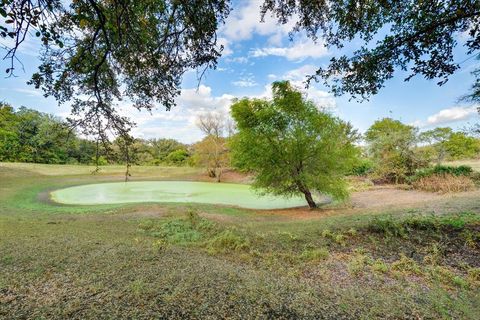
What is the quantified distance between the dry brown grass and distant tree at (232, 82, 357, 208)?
624cm

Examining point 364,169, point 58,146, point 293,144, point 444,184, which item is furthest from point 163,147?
point 58,146

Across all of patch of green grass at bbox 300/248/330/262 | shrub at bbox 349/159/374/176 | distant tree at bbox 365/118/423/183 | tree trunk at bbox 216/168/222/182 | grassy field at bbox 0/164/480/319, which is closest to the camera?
grassy field at bbox 0/164/480/319

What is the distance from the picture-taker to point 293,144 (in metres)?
11.1

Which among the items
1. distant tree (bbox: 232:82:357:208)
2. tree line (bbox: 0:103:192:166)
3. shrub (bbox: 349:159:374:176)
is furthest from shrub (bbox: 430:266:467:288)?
shrub (bbox: 349:159:374:176)

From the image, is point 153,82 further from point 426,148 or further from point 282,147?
point 426,148

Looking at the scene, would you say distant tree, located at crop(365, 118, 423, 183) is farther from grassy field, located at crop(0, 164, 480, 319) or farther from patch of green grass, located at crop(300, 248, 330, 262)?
patch of green grass, located at crop(300, 248, 330, 262)

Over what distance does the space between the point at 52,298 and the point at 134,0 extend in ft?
11.2

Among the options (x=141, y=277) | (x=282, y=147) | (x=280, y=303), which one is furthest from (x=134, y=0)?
(x=282, y=147)

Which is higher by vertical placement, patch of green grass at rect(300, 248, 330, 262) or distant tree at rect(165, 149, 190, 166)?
distant tree at rect(165, 149, 190, 166)

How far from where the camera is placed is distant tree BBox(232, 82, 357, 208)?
11.0 m

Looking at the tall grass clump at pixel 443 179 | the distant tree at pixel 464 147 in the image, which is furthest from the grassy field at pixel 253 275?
the distant tree at pixel 464 147

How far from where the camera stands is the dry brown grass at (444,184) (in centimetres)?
1316

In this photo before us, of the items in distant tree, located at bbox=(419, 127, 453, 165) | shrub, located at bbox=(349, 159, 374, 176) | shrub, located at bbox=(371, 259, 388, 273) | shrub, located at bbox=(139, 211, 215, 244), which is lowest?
shrub, located at bbox=(139, 211, 215, 244)

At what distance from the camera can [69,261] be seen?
3387mm
